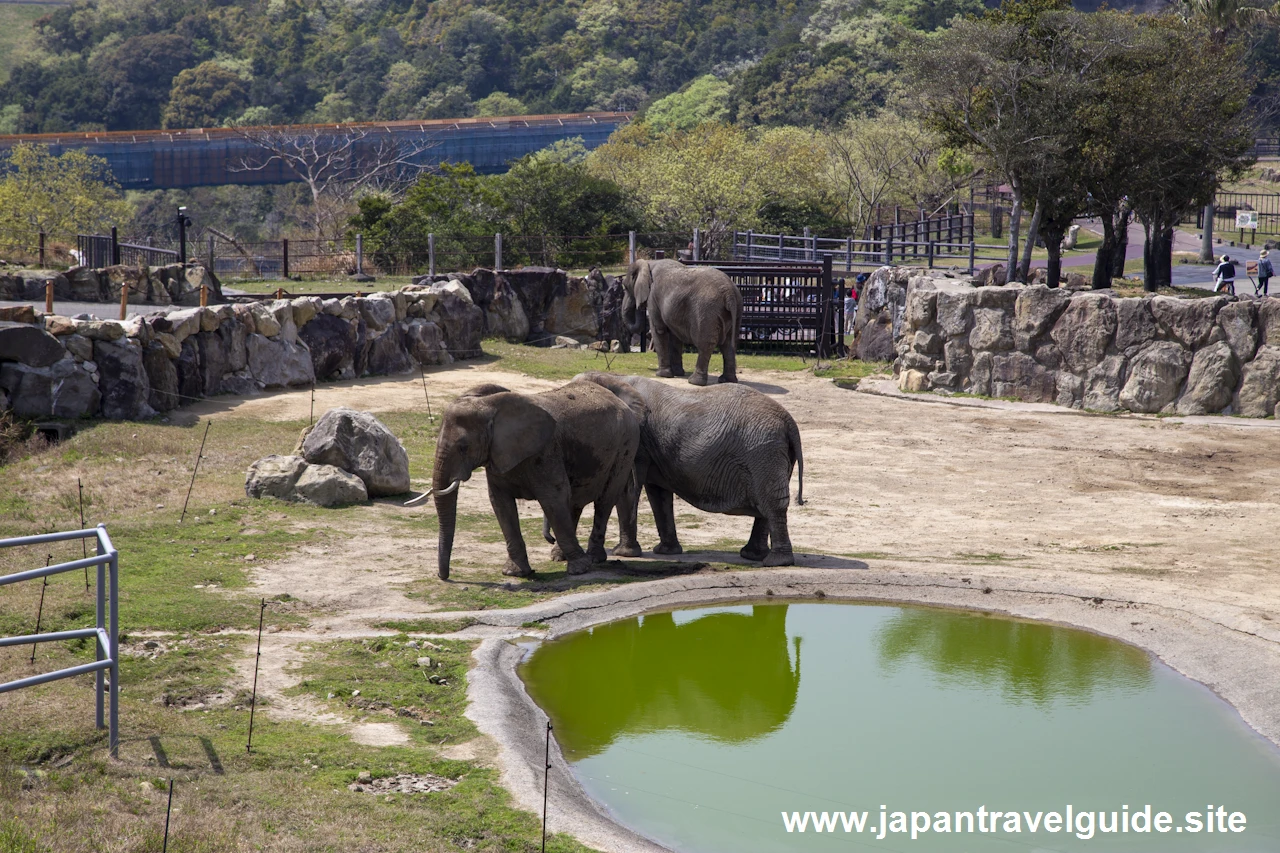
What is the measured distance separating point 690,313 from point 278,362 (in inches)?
280

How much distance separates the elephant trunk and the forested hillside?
76.8 m

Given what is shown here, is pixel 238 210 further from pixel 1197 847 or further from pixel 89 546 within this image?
pixel 1197 847

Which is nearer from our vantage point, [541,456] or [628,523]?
[541,456]

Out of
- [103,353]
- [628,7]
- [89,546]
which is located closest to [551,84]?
[628,7]

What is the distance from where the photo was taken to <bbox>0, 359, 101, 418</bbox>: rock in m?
16.5

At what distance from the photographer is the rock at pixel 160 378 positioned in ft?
60.2

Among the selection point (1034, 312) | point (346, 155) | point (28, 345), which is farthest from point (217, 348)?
point (346, 155)

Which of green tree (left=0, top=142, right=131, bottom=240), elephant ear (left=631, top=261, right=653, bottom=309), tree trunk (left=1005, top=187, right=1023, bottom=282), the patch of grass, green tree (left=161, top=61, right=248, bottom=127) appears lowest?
the patch of grass

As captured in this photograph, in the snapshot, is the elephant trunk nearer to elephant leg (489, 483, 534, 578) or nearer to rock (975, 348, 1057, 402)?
elephant leg (489, 483, 534, 578)

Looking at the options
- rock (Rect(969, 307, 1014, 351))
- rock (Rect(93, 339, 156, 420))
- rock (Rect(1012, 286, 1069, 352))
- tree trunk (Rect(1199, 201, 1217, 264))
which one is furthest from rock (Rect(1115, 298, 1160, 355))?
tree trunk (Rect(1199, 201, 1217, 264))

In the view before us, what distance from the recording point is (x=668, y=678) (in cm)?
981

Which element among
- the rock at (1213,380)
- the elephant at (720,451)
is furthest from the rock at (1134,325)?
the elephant at (720,451)

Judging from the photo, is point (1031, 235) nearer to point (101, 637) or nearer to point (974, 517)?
point (974, 517)

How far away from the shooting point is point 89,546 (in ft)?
36.9
